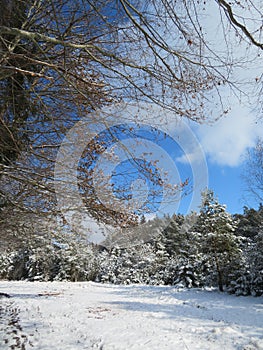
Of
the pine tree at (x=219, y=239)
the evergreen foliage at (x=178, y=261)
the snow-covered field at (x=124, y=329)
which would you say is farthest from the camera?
the pine tree at (x=219, y=239)

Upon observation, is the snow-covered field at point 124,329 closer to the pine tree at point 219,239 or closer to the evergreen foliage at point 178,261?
the evergreen foliage at point 178,261

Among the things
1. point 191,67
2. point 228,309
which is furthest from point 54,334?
point 228,309

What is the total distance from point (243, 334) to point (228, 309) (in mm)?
3911

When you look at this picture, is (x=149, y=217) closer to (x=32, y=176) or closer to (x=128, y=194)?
(x=128, y=194)

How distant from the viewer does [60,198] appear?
12.2ft

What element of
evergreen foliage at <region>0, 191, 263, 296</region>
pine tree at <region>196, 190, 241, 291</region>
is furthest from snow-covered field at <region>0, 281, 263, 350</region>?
pine tree at <region>196, 190, 241, 291</region>

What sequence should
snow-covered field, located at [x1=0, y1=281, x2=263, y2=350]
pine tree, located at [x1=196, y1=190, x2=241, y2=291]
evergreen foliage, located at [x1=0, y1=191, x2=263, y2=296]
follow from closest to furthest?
snow-covered field, located at [x1=0, y1=281, x2=263, y2=350], evergreen foliage, located at [x1=0, y1=191, x2=263, y2=296], pine tree, located at [x1=196, y1=190, x2=241, y2=291]

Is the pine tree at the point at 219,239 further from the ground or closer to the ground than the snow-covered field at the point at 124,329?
further from the ground

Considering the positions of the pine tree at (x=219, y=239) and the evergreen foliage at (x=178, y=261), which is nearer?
the evergreen foliage at (x=178, y=261)

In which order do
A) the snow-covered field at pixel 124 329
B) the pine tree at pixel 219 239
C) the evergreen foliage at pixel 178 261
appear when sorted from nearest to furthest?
1. the snow-covered field at pixel 124 329
2. the evergreen foliage at pixel 178 261
3. the pine tree at pixel 219 239

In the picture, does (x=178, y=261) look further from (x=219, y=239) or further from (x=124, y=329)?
(x=124, y=329)

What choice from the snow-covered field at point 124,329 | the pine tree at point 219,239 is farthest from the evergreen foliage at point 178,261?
the snow-covered field at point 124,329

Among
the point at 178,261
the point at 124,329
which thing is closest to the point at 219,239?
the point at 178,261

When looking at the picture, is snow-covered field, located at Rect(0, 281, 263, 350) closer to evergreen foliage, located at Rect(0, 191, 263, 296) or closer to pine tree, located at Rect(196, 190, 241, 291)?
evergreen foliage, located at Rect(0, 191, 263, 296)
